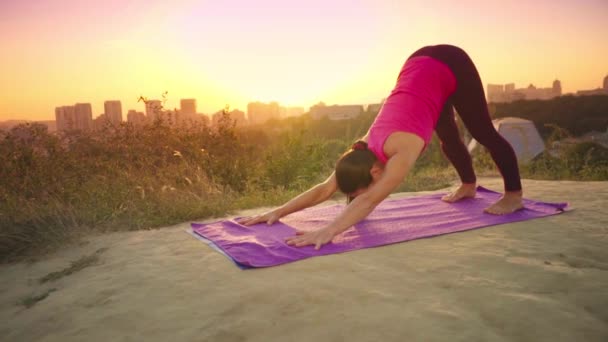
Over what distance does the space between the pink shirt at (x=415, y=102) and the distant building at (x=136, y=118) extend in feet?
11.9

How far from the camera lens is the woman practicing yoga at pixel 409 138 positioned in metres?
2.44

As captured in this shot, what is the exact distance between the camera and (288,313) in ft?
5.05

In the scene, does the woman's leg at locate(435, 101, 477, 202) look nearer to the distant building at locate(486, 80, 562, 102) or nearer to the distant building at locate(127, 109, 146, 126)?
the distant building at locate(127, 109, 146, 126)

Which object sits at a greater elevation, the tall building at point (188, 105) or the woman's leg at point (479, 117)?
the tall building at point (188, 105)

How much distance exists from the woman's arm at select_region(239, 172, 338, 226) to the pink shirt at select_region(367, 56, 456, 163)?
401 millimetres

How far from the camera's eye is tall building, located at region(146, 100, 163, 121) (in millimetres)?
5453

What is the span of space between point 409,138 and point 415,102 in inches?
14.7

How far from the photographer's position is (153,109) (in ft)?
18.0

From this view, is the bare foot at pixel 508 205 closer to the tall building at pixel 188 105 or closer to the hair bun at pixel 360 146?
the hair bun at pixel 360 146

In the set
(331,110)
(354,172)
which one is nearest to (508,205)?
(354,172)

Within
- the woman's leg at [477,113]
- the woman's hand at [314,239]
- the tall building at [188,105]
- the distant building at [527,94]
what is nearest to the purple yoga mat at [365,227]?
the woman's hand at [314,239]

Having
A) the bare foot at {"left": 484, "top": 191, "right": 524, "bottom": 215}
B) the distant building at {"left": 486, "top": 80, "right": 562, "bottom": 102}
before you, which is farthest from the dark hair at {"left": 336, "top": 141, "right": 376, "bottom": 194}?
the distant building at {"left": 486, "top": 80, "right": 562, "bottom": 102}

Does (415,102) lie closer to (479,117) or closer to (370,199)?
(479,117)

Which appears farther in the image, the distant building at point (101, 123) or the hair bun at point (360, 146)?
the distant building at point (101, 123)
